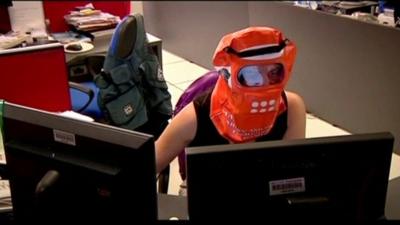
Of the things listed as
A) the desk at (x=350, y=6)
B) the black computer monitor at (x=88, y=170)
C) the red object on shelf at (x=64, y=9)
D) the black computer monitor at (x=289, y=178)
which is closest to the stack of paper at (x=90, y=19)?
the red object on shelf at (x=64, y=9)

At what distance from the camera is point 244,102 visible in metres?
1.52

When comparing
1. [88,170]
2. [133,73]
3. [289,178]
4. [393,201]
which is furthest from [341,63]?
[88,170]

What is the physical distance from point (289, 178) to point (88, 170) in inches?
16.0

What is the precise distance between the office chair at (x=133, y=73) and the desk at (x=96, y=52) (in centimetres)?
44

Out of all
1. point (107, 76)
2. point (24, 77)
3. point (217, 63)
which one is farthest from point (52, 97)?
point (217, 63)

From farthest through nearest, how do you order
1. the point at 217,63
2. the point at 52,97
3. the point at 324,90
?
1. the point at 324,90
2. the point at 52,97
3. the point at 217,63

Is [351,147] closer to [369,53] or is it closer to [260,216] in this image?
[260,216]

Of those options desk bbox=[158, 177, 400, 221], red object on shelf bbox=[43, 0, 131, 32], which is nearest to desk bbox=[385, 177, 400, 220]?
desk bbox=[158, 177, 400, 221]

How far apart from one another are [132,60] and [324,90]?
1659 millimetres

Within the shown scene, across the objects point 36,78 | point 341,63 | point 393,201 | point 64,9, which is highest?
point 64,9

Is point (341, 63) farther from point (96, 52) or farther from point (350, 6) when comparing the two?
Answer: point (96, 52)

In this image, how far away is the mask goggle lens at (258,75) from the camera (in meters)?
1.48

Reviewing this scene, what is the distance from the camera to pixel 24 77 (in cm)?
216

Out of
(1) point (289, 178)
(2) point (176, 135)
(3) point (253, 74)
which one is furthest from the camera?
(2) point (176, 135)
